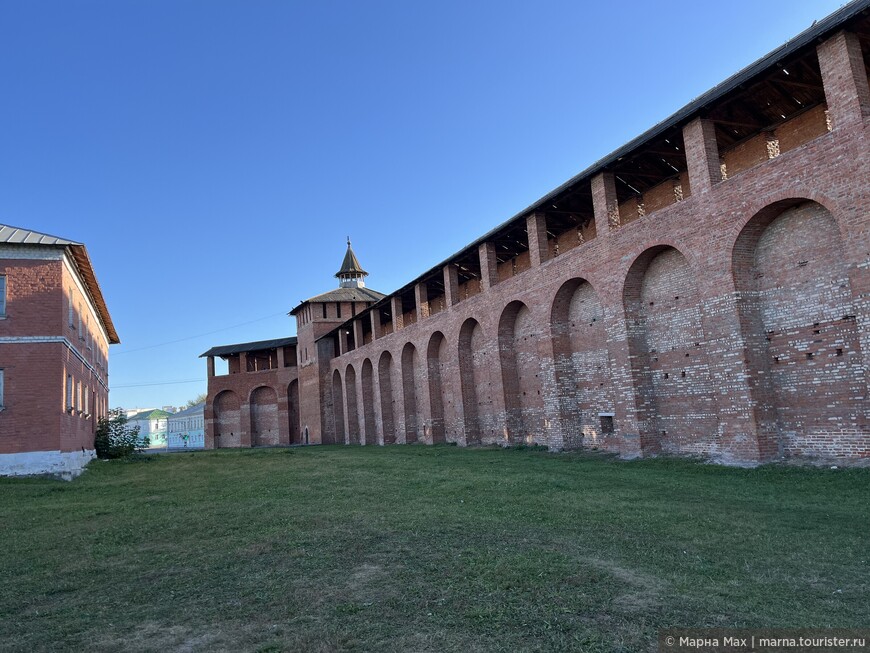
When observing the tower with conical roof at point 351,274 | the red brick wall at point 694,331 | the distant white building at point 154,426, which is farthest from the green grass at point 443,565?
the distant white building at point 154,426

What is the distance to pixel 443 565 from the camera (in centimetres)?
498

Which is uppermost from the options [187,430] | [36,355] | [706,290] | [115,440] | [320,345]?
[320,345]

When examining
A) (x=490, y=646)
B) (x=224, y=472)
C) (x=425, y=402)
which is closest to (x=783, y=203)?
(x=490, y=646)

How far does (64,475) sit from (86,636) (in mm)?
12969

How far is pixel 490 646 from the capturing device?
3336 mm

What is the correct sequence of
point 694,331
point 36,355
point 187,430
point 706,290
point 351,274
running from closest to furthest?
point 706,290 → point 694,331 → point 36,355 → point 351,274 → point 187,430

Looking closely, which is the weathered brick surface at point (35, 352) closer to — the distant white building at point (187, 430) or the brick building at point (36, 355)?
the brick building at point (36, 355)

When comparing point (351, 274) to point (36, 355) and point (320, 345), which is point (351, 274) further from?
point (36, 355)

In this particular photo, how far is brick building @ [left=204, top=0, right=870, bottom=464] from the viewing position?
977 centimetres

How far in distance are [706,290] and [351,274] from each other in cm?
3441

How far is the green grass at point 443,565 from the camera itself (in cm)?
364

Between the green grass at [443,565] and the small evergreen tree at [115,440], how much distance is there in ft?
46.2

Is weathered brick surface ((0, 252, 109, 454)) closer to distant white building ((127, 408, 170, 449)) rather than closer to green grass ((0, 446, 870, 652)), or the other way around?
green grass ((0, 446, 870, 652))

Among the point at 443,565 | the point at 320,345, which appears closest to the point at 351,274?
the point at 320,345
